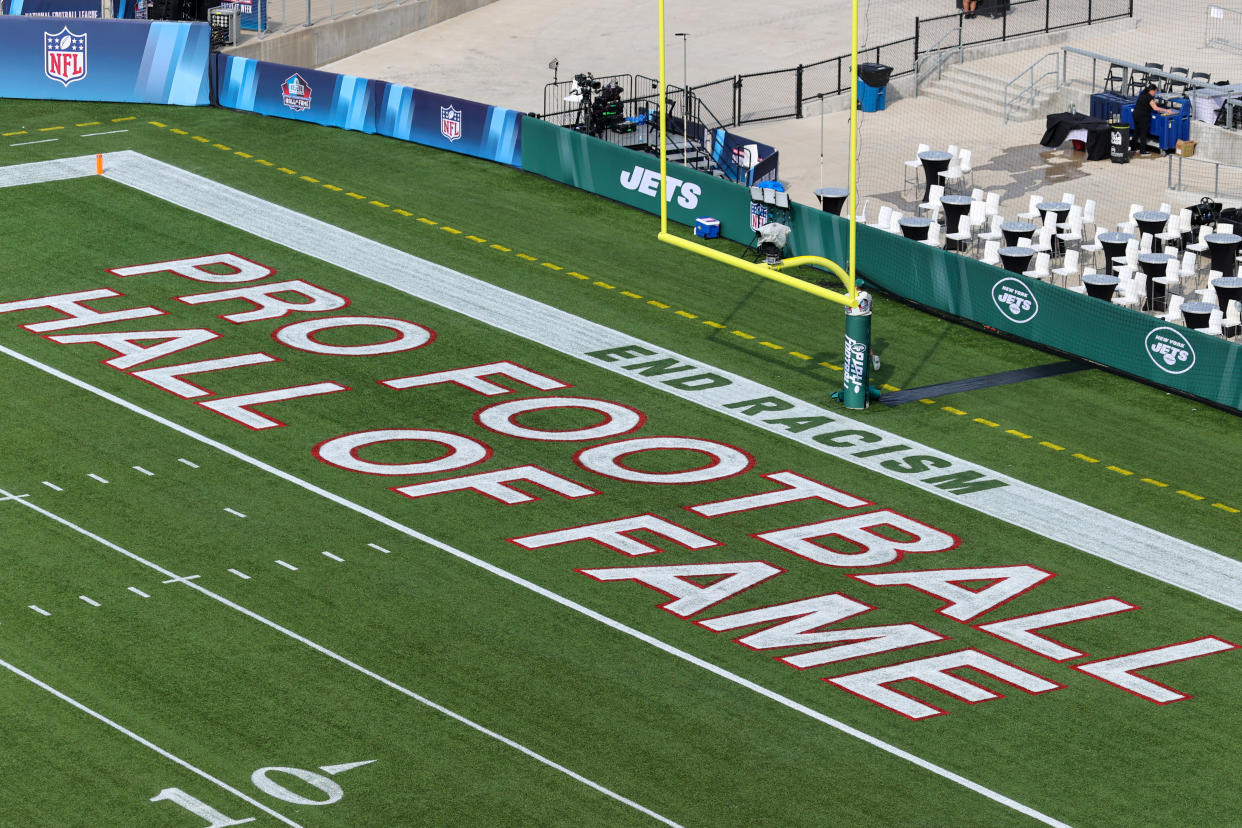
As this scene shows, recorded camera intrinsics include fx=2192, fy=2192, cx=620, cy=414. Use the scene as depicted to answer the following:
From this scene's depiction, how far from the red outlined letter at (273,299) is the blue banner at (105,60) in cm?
1255

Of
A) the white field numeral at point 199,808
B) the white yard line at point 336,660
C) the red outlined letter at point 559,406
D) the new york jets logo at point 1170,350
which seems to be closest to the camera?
the white field numeral at point 199,808

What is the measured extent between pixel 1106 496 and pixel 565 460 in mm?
8024

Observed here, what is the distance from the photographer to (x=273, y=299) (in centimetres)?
3953

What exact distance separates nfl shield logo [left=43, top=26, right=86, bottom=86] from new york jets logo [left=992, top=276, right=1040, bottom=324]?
23441mm

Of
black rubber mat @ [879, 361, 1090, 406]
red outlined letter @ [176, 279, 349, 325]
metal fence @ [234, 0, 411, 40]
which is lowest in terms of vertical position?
black rubber mat @ [879, 361, 1090, 406]

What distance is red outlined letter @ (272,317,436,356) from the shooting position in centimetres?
3719

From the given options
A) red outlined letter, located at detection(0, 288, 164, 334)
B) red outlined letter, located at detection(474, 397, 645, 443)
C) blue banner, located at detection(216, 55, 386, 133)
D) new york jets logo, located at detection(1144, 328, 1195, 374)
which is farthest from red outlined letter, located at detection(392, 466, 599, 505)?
blue banner, located at detection(216, 55, 386, 133)

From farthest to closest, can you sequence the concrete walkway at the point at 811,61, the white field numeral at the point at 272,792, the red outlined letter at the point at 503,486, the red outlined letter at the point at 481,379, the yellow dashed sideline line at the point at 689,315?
the concrete walkway at the point at 811,61 < the red outlined letter at the point at 481,379 < the yellow dashed sideline line at the point at 689,315 < the red outlined letter at the point at 503,486 < the white field numeral at the point at 272,792

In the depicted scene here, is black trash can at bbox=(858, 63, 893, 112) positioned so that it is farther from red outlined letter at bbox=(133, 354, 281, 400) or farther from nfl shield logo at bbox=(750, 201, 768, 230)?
red outlined letter at bbox=(133, 354, 281, 400)

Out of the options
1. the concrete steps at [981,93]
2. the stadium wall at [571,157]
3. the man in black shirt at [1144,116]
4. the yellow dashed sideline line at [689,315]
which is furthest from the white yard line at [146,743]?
the concrete steps at [981,93]

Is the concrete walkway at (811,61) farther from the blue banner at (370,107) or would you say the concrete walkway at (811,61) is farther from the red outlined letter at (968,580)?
the red outlined letter at (968,580)

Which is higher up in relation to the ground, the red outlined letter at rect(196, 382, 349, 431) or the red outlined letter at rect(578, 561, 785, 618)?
the red outlined letter at rect(196, 382, 349, 431)

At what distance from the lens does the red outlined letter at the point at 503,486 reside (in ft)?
104

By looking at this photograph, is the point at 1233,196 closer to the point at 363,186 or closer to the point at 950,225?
the point at 950,225
